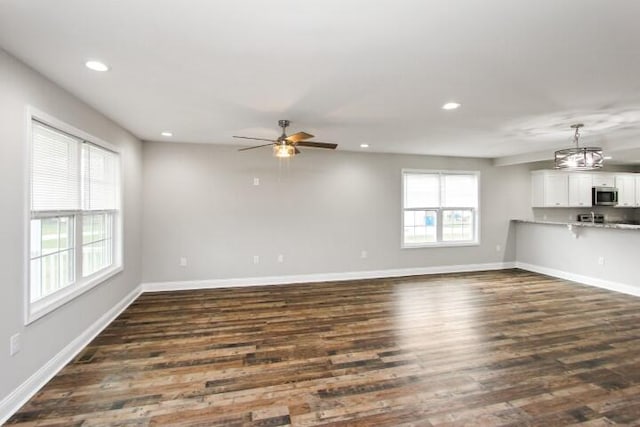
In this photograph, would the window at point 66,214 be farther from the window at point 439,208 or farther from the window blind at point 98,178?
the window at point 439,208

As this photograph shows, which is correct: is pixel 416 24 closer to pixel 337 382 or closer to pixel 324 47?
pixel 324 47

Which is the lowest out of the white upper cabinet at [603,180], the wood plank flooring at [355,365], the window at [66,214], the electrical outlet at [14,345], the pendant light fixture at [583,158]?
the wood plank flooring at [355,365]

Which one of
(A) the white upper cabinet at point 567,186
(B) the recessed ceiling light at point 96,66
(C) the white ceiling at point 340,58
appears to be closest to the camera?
(C) the white ceiling at point 340,58

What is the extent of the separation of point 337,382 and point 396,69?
8.14 feet

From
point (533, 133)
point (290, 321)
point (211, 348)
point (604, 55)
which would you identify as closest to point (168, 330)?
point (211, 348)

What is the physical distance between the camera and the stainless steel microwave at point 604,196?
23.0ft

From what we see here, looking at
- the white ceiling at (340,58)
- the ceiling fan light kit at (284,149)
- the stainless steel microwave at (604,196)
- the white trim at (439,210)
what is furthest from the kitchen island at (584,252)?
the ceiling fan light kit at (284,149)

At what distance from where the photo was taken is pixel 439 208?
6.48 m

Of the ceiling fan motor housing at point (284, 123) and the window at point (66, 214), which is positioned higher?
the ceiling fan motor housing at point (284, 123)

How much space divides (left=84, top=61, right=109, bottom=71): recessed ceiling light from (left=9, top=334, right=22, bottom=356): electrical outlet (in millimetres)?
1987

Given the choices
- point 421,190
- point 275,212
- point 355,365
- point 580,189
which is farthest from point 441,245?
point 355,365

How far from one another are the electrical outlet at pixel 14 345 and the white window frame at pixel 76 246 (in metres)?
0.12

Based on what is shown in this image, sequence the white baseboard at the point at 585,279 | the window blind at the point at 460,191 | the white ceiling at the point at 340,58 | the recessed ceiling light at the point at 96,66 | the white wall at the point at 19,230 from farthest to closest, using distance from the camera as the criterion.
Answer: the window blind at the point at 460,191 < the white baseboard at the point at 585,279 < the recessed ceiling light at the point at 96,66 < the white wall at the point at 19,230 < the white ceiling at the point at 340,58

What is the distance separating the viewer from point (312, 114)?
3457 millimetres
